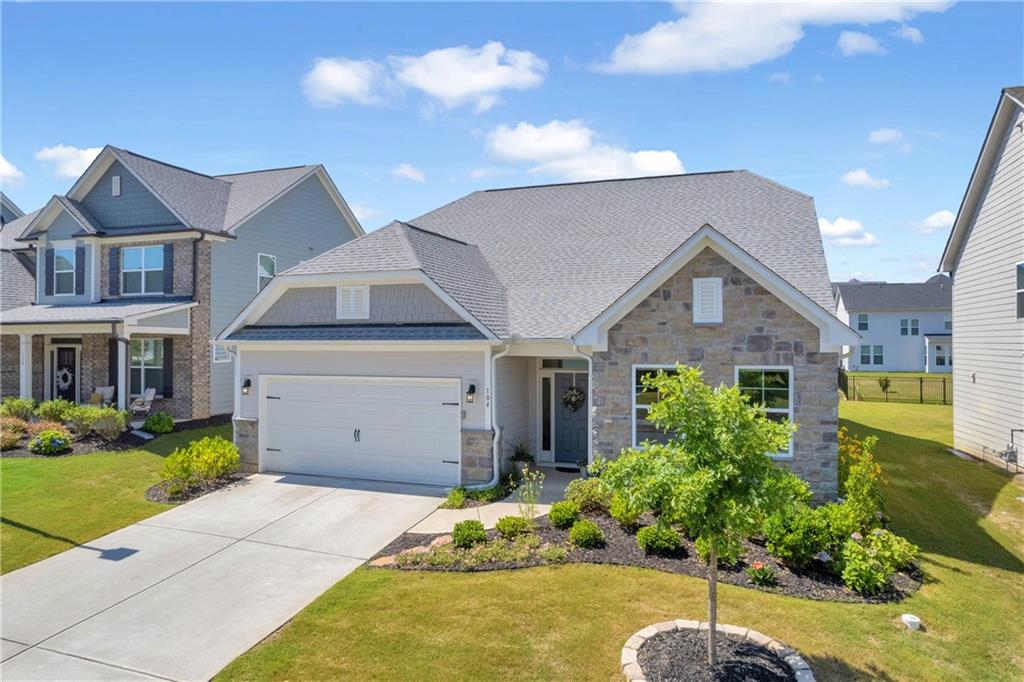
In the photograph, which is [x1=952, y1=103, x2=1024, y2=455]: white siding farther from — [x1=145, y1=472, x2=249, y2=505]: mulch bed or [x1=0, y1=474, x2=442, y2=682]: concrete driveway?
[x1=145, y1=472, x2=249, y2=505]: mulch bed

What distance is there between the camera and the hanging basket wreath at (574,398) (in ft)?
47.9

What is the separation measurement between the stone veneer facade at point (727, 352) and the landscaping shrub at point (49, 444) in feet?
45.2

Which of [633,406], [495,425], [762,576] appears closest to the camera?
[762,576]

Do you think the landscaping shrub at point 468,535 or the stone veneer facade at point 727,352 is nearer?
the landscaping shrub at point 468,535

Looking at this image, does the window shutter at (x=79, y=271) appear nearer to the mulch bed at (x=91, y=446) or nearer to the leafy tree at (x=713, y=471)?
the mulch bed at (x=91, y=446)

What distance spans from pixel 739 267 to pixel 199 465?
11805mm

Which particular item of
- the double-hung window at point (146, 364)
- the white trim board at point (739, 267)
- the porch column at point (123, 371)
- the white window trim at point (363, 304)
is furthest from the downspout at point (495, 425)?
the double-hung window at point (146, 364)

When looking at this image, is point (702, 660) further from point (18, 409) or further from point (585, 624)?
point (18, 409)

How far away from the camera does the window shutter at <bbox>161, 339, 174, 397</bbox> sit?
1995 cm

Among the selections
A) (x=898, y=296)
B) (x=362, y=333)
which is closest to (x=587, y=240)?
(x=362, y=333)

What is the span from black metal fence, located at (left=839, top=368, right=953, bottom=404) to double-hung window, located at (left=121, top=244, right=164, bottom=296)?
29.0 meters

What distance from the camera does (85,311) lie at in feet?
65.5

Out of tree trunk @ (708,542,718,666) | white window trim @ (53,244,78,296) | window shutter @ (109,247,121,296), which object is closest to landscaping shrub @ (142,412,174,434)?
window shutter @ (109,247,121,296)

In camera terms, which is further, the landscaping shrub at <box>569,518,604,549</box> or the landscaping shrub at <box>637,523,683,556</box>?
the landscaping shrub at <box>569,518,604,549</box>
